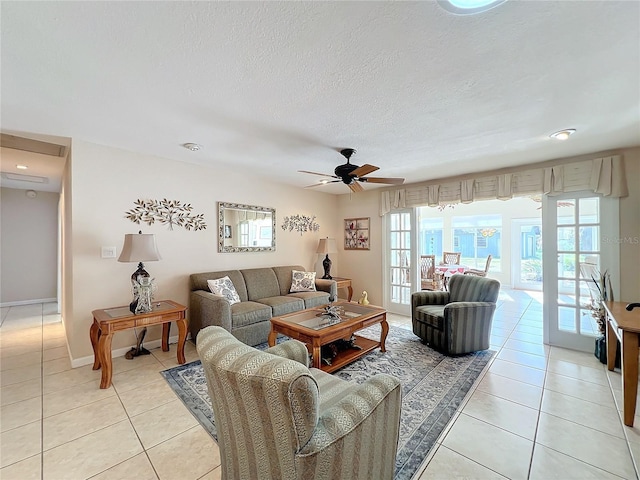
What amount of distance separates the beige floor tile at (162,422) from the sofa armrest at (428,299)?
2.82m

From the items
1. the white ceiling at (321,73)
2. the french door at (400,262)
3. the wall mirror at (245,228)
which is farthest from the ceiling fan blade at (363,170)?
the french door at (400,262)

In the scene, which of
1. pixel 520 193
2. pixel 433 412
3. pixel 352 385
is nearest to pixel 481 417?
pixel 433 412

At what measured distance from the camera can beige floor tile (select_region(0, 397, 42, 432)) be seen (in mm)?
1927

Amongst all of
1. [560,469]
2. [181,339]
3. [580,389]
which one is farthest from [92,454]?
[580,389]

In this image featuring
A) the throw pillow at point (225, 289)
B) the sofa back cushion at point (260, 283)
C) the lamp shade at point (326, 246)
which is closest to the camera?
the throw pillow at point (225, 289)

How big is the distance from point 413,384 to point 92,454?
2.41 metres

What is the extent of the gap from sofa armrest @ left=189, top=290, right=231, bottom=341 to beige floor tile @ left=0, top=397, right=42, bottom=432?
1.42 metres

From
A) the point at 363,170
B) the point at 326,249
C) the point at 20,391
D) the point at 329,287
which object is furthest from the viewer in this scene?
the point at 326,249

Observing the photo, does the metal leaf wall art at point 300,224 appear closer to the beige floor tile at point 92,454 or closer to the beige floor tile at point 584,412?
the beige floor tile at point 92,454

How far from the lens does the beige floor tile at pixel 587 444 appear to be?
5.12 feet

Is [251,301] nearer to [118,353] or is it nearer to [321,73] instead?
[118,353]

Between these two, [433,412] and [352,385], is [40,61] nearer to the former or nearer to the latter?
[352,385]

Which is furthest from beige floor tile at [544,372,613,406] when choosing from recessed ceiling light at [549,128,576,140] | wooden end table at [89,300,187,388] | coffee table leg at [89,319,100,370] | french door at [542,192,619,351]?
coffee table leg at [89,319,100,370]

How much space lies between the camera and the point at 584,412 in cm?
202
